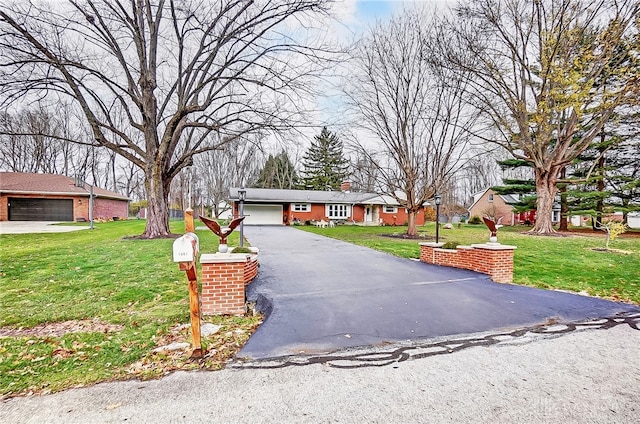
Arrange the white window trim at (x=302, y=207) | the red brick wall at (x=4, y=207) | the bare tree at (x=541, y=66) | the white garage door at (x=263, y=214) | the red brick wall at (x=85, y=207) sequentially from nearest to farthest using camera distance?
1. the bare tree at (x=541, y=66)
2. the red brick wall at (x=4, y=207)
3. the red brick wall at (x=85, y=207)
4. the white garage door at (x=263, y=214)
5. the white window trim at (x=302, y=207)

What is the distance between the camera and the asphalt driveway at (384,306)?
368 cm

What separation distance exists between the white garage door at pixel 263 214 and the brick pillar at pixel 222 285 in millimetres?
21872

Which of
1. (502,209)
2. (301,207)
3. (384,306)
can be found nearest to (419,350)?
(384,306)

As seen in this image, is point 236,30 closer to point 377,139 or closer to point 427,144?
point 377,139

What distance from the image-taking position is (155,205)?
12.5 meters

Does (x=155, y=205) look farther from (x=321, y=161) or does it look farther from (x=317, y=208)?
(x=321, y=161)

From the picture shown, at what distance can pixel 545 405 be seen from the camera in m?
2.37

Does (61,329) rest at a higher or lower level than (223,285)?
lower

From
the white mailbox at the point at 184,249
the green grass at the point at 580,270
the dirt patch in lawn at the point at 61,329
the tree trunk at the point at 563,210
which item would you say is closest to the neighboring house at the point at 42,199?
the dirt patch in lawn at the point at 61,329

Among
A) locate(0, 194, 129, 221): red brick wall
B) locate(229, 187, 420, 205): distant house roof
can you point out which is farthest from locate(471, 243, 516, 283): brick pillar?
locate(0, 194, 129, 221): red brick wall

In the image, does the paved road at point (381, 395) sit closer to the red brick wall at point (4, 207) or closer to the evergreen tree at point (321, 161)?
the red brick wall at point (4, 207)

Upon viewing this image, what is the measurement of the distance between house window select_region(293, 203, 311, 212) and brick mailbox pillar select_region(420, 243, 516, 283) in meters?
19.9

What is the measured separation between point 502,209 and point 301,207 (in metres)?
23.2

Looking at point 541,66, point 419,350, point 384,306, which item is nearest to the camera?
point 419,350
